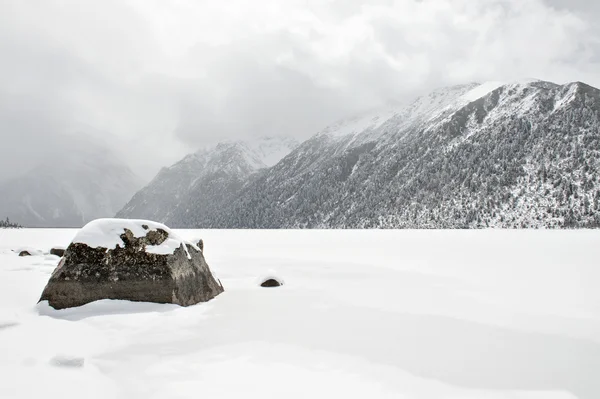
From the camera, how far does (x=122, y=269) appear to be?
960 cm

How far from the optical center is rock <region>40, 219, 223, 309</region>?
30.4 ft

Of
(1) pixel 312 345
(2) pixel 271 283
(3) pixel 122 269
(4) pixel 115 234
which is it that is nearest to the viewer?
(1) pixel 312 345

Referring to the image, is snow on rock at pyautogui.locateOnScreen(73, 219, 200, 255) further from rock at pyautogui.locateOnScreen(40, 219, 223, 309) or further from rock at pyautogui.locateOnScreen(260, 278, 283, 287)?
rock at pyautogui.locateOnScreen(260, 278, 283, 287)

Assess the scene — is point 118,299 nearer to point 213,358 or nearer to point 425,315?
point 213,358

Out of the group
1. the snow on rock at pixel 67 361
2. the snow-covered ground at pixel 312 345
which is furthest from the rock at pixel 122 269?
the snow on rock at pixel 67 361

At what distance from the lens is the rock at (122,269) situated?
30.4 ft

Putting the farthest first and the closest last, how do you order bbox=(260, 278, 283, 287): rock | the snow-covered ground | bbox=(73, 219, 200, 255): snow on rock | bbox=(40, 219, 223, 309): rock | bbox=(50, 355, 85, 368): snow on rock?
bbox=(260, 278, 283, 287): rock → bbox=(73, 219, 200, 255): snow on rock → bbox=(40, 219, 223, 309): rock → bbox=(50, 355, 85, 368): snow on rock → the snow-covered ground

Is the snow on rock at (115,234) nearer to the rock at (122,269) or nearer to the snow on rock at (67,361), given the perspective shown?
the rock at (122,269)

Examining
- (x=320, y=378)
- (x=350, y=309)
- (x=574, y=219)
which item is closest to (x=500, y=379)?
(x=320, y=378)

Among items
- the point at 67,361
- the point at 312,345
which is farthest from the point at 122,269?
the point at 312,345

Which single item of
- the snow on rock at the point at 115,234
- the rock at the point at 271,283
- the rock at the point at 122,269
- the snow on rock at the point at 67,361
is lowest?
the snow on rock at the point at 67,361

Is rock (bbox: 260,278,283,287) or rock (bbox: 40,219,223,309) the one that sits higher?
rock (bbox: 40,219,223,309)

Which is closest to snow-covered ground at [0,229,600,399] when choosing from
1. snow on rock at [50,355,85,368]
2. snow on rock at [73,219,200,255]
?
snow on rock at [50,355,85,368]

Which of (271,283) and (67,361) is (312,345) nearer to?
(67,361)
